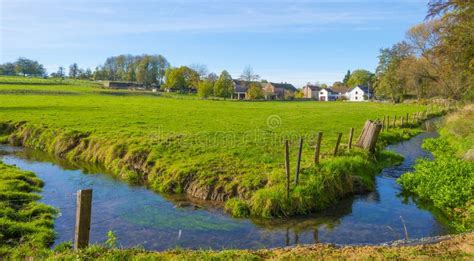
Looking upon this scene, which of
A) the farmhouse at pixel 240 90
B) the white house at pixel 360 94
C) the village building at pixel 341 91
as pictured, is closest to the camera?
the farmhouse at pixel 240 90

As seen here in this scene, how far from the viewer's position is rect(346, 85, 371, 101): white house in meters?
150

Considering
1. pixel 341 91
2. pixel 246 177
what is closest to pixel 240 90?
pixel 341 91

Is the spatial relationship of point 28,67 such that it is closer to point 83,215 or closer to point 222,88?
point 222,88

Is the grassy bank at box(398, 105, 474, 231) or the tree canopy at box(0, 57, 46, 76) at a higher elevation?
the tree canopy at box(0, 57, 46, 76)

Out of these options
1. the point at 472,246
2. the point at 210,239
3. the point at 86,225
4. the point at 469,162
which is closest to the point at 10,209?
the point at 86,225

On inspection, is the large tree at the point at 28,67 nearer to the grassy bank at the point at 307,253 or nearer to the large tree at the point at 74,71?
the large tree at the point at 74,71

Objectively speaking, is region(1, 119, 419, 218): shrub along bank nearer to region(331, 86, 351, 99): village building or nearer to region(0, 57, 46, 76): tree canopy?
region(331, 86, 351, 99): village building

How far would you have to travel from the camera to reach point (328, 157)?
65.4ft

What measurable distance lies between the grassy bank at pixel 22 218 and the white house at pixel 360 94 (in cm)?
14708

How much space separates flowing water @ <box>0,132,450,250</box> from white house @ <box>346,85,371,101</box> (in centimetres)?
13999

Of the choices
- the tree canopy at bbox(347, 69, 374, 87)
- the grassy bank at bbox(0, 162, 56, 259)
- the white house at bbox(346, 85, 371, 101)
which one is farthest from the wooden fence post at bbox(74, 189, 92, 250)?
the tree canopy at bbox(347, 69, 374, 87)

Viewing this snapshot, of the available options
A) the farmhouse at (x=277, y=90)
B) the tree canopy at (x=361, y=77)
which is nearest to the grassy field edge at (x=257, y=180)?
the farmhouse at (x=277, y=90)

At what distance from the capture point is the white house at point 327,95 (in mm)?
168125

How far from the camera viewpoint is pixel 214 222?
44.7ft
